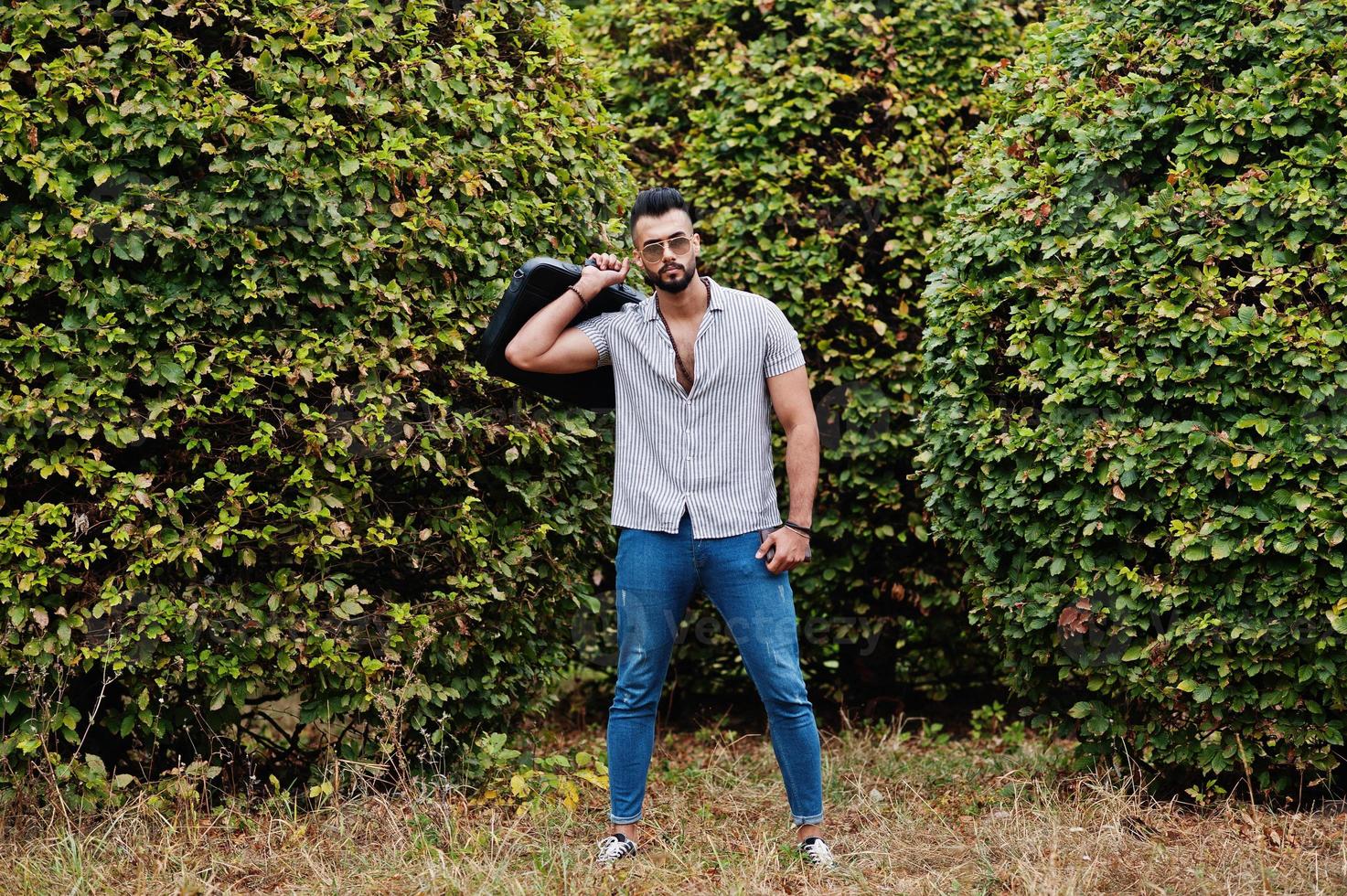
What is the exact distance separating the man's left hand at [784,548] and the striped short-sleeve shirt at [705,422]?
8 centimetres

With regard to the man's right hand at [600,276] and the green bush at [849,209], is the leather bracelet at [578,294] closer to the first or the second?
the man's right hand at [600,276]

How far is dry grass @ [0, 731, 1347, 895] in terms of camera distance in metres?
3.71

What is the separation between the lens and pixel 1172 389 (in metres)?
4.20

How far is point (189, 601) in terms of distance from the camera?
422 cm

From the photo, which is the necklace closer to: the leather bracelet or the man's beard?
the man's beard

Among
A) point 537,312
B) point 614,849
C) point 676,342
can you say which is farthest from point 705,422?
point 614,849

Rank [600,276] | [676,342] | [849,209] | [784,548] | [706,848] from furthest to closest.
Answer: [849,209] → [706,848] → [600,276] → [676,342] → [784,548]

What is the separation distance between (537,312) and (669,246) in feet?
1.68

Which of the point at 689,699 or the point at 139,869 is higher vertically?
the point at 139,869

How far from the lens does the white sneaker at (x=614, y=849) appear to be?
394 centimetres

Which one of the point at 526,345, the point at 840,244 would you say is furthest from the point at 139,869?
the point at 840,244

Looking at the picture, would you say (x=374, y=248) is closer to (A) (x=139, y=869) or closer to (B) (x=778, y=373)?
(B) (x=778, y=373)

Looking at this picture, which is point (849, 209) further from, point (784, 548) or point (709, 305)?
point (784, 548)

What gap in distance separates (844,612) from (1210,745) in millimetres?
2055
